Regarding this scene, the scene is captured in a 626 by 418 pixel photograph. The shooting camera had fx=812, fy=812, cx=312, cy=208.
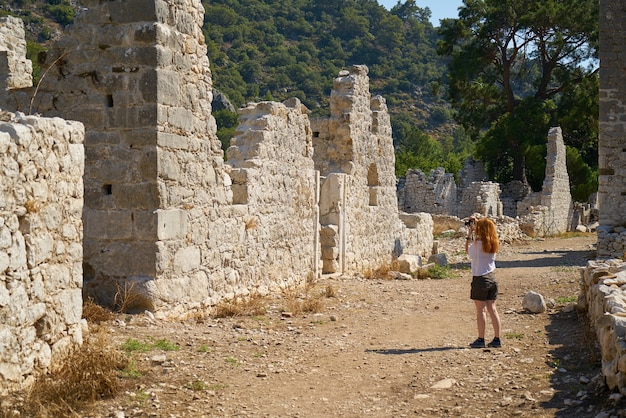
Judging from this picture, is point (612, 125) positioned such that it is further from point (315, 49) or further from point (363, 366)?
point (315, 49)

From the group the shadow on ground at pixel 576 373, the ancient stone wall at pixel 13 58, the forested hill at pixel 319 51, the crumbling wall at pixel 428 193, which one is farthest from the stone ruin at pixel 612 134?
the forested hill at pixel 319 51

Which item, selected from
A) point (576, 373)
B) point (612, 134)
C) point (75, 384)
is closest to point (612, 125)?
point (612, 134)

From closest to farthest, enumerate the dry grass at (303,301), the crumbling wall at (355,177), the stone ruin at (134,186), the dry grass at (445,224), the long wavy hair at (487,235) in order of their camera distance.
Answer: the stone ruin at (134,186)
the long wavy hair at (487,235)
the dry grass at (303,301)
the crumbling wall at (355,177)
the dry grass at (445,224)

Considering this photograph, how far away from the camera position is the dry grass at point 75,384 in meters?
5.02

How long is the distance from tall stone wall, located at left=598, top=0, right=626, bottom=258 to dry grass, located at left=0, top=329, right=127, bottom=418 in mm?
12511

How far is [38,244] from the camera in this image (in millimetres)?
5836

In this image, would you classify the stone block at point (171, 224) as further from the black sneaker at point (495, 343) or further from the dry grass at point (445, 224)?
the dry grass at point (445, 224)

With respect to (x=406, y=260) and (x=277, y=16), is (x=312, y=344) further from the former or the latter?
(x=277, y=16)

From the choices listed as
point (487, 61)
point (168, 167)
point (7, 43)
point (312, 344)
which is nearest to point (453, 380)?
point (312, 344)

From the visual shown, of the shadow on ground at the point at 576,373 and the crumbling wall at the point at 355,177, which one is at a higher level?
the crumbling wall at the point at 355,177

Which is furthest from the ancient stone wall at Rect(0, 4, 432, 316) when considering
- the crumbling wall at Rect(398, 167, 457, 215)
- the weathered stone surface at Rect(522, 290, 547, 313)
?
the crumbling wall at Rect(398, 167, 457, 215)

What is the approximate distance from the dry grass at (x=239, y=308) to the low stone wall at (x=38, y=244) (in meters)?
2.72

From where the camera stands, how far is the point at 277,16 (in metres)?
86.8

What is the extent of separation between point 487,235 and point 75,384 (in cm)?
428
